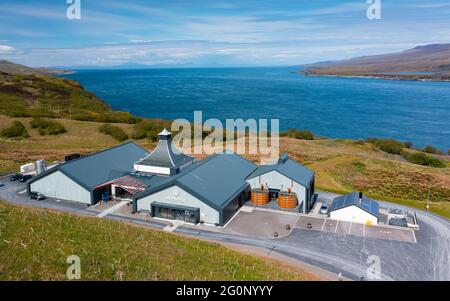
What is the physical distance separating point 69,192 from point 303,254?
22.1 metres

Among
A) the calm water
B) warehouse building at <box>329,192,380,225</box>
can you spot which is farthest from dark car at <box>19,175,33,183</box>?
the calm water

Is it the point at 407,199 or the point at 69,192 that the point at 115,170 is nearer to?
the point at 69,192

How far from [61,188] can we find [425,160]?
172 feet

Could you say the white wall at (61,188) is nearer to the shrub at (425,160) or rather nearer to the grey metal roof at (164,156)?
the grey metal roof at (164,156)

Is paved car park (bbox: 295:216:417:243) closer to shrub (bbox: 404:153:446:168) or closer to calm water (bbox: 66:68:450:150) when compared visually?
shrub (bbox: 404:153:446:168)

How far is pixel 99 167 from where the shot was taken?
123 feet

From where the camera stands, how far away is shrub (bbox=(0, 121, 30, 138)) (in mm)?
68312

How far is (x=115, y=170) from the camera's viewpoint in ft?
124

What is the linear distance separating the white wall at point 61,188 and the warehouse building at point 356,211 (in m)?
22.0

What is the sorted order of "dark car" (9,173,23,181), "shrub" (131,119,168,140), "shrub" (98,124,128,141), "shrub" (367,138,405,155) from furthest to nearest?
1. "shrub" (131,119,168,140)
2. "shrub" (98,124,128,141)
3. "shrub" (367,138,405,155)
4. "dark car" (9,173,23,181)

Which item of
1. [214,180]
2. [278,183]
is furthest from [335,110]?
[214,180]

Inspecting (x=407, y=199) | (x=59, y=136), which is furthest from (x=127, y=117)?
(x=407, y=199)

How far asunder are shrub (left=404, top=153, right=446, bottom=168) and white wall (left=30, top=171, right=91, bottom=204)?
50200 millimetres

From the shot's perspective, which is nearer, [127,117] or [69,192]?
[69,192]
